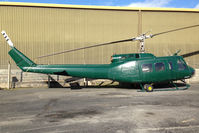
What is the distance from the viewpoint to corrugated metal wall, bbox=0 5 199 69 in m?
17.4

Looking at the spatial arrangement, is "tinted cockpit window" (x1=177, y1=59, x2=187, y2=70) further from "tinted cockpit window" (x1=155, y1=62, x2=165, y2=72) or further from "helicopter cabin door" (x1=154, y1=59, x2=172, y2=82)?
"tinted cockpit window" (x1=155, y1=62, x2=165, y2=72)

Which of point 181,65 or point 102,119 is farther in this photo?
point 181,65

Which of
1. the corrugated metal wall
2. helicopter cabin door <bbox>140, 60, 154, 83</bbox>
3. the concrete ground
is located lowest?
the concrete ground

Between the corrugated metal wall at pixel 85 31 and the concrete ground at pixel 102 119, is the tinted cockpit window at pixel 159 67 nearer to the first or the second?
the concrete ground at pixel 102 119

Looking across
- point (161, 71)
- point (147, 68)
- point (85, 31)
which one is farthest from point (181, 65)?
point (85, 31)

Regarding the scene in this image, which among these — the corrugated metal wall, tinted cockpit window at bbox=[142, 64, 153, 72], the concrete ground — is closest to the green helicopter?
tinted cockpit window at bbox=[142, 64, 153, 72]

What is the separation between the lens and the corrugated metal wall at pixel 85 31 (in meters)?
17.4

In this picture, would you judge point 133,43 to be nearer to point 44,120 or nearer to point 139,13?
point 139,13

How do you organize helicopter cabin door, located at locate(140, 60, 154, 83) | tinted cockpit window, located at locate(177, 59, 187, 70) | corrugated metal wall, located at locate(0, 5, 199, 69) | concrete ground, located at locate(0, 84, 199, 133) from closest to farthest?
concrete ground, located at locate(0, 84, 199, 133)
helicopter cabin door, located at locate(140, 60, 154, 83)
tinted cockpit window, located at locate(177, 59, 187, 70)
corrugated metal wall, located at locate(0, 5, 199, 69)

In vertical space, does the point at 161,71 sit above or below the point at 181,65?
below

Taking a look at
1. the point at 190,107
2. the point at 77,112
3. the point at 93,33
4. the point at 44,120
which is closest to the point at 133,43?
the point at 93,33

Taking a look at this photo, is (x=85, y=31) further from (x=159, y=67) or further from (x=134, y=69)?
(x=159, y=67)

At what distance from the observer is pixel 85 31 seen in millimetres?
Result: 18516

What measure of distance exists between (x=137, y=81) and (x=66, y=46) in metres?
9.20
